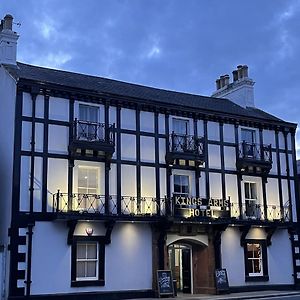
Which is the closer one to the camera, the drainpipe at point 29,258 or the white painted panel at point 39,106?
the drainpipe at point 29,258

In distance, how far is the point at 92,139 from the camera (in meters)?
22.3

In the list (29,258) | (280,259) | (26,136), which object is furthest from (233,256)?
(26,136)

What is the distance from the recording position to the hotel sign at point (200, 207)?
2331cm

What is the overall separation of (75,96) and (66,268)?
7.12 meters

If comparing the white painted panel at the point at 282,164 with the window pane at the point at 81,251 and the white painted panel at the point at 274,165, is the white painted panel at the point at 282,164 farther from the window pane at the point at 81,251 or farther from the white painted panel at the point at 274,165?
the window pane at the point at 81,251

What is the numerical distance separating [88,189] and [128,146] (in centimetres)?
270

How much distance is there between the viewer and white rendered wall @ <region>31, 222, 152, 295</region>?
67.3 ft

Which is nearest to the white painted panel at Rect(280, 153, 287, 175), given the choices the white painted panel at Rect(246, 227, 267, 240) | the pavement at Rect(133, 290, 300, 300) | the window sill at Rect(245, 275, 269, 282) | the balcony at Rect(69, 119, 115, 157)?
the white painted panel at Rect(246, 227, 267, 240)

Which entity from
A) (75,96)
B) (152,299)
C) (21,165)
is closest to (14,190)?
(21,165)

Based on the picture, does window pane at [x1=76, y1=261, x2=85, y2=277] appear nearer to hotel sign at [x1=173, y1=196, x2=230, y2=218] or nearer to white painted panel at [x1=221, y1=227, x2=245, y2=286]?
hotel sign at [x1=173, y1=196, x2=230, y2=218]

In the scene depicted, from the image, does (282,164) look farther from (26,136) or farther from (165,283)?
(26,136)

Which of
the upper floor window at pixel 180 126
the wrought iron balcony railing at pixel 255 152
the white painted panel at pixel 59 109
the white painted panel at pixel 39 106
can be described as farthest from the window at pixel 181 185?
the white painted panel at pixel 39 106

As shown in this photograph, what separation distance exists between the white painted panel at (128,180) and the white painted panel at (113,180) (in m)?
0.33

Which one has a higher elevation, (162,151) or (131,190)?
(162,151)
